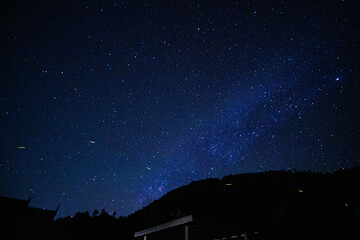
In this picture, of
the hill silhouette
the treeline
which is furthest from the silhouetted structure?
the treeline

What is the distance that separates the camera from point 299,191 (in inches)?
912

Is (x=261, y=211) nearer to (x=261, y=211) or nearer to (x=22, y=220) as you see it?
(x=261, y=211)

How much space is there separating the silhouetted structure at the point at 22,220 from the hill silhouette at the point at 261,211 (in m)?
2.16

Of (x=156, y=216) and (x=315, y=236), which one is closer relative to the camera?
(x=315, y=236)

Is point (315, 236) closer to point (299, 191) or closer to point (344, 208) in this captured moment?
point (344, 208)

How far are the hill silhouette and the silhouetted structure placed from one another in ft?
7.09

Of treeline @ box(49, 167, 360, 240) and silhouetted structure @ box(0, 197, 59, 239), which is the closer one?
treeline @ box(49, 167, 360, 240)

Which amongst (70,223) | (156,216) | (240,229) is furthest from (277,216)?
(70,223)

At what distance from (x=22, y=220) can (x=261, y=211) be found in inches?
1434

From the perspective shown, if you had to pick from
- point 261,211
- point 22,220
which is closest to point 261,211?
point 261,211

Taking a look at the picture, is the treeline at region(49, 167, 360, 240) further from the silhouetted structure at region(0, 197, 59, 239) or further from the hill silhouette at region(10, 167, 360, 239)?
the silhouetted structure at region(0, 197, 59, 239)

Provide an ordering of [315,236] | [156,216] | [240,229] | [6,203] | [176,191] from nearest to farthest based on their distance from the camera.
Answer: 1. [240,229]
2. [315,236]
3. [156,216]
4. [6,203]
5. [176,191]

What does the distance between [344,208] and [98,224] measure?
95.2 feet

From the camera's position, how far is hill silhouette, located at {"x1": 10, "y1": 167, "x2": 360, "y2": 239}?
53.5ft
